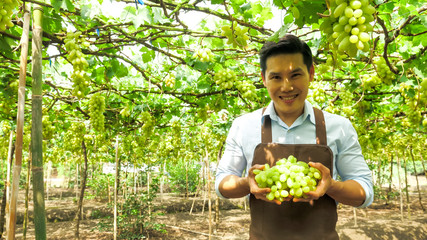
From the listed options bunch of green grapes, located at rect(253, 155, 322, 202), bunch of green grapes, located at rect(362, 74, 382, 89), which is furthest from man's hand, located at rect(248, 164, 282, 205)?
bunch of green grapes, located at rect(362, 74, 382, 89)

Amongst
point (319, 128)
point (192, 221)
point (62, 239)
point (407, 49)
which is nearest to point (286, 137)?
point (319, 128)

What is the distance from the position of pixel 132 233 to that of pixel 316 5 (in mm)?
6727

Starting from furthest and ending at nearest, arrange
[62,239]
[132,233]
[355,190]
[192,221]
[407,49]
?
[192,221] → [62,239] → [132,233] → [407,49] → [355,190]

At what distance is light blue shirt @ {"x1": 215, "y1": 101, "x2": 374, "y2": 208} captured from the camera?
5.19ft

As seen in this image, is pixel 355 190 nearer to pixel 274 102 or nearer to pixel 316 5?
pixel 274 102

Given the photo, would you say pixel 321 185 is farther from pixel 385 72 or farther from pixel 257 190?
pixel 385 72

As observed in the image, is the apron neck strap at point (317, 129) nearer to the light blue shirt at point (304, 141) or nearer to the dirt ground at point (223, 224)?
the light blue shirt at point (304, 141)

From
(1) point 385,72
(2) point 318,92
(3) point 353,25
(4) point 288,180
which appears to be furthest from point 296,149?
(2) point 318,92

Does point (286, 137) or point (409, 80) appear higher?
point (409, 80)

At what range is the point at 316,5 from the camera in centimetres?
152

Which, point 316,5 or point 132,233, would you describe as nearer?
point 316,5

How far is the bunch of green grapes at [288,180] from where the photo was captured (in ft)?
3.93

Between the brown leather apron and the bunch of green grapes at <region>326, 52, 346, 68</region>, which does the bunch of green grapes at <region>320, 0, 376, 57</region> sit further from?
the bunch of green grapes at <region>326, 52, 346, 68</region>

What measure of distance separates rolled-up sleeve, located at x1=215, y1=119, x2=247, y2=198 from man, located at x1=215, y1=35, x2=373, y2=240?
0.04ft
